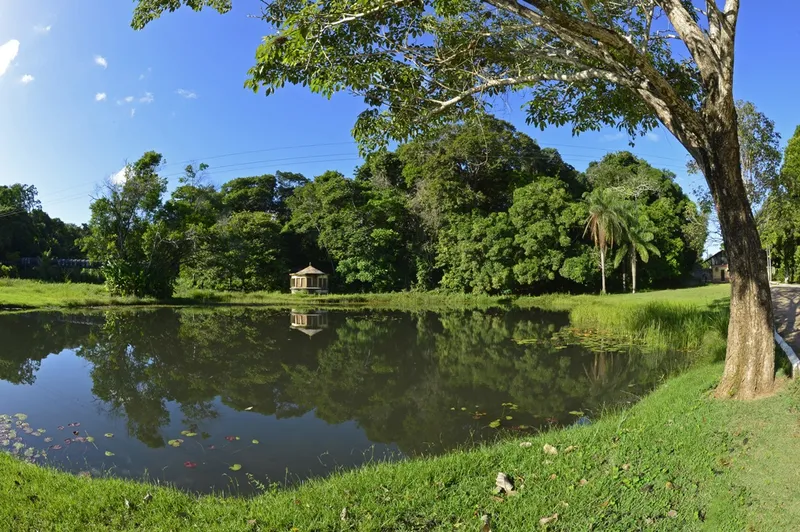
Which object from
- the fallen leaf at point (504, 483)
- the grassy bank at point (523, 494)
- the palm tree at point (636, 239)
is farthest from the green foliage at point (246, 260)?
the fallen leaf at point (504, 483)

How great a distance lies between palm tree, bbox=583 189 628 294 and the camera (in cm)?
2741

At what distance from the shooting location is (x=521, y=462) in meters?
4.26

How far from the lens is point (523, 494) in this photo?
367 cm

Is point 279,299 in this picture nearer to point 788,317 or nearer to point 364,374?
point 364,374

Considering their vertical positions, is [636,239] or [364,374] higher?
[636,239]

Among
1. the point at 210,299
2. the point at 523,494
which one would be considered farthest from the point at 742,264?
the point at 210,299

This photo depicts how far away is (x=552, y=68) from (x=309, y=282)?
25.5 meters

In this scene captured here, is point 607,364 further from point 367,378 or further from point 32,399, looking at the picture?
point 32,399

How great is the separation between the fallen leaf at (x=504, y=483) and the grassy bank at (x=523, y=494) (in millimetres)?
69

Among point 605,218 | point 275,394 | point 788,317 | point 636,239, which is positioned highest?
point 605,218

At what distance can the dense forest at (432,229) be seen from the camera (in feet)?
84.9

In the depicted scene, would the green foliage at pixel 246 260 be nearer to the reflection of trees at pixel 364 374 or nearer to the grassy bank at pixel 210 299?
the grassy bank at pixel 210 299

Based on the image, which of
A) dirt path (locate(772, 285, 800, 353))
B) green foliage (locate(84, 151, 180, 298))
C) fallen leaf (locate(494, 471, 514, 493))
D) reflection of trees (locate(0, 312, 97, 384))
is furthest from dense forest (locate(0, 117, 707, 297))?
fallen leaf (locate(494, 471, 514, 493))

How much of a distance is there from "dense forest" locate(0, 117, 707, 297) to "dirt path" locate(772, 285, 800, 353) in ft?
41.1
